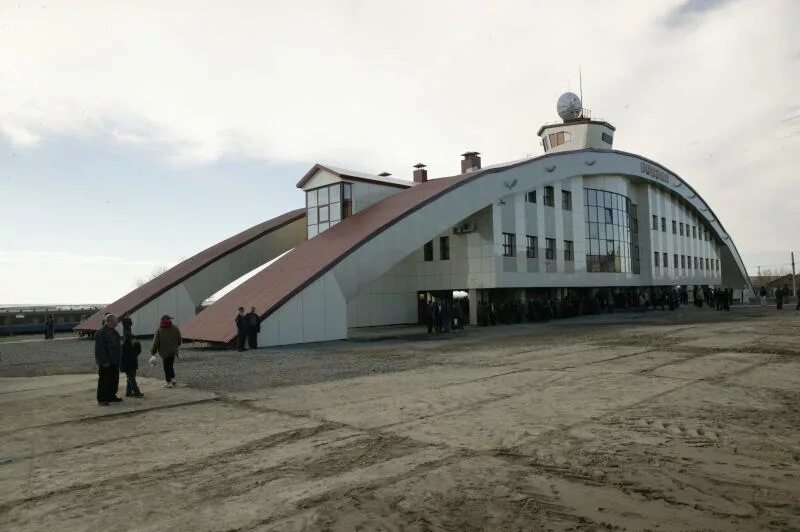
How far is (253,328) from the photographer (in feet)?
68.3

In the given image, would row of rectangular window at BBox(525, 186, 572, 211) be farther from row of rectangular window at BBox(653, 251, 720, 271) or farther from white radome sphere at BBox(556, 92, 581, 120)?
row of rectangular window at BBox(653, 251, 720, 271)

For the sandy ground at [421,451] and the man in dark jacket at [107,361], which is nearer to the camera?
the sandy ground at [421,451]

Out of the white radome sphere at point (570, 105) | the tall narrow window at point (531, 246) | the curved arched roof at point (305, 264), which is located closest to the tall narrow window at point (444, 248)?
the curved arched roof at point (305, 264)

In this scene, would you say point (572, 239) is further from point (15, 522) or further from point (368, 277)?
point (15, 522)

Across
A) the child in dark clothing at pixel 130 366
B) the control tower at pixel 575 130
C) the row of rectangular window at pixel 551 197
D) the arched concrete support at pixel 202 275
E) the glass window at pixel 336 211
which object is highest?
the control tower at pixel 575 130

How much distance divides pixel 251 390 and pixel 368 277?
563 inches

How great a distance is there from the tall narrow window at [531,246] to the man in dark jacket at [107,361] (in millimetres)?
28767

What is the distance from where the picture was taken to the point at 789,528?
4109 mm

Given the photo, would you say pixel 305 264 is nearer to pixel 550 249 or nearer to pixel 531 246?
pixel 531 246

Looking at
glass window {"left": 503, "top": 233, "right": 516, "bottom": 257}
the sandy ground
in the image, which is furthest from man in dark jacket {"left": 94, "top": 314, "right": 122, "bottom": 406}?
glass window {"left": 503, "top": 233, "right": 516, "bottom": 257}

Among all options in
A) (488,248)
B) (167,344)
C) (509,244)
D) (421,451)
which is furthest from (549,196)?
(421,451)

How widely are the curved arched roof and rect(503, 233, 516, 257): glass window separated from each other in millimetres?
4398

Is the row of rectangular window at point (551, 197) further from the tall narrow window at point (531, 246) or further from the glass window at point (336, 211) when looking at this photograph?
the glass window at point (336, 211)

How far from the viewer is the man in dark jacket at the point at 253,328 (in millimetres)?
20734
